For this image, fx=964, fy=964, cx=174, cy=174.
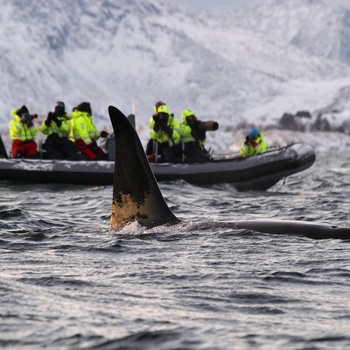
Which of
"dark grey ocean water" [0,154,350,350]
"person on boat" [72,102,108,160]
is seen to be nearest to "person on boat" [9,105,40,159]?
"person on boat" [72,102,108,160]

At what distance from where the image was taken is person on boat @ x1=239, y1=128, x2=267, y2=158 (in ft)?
93.0

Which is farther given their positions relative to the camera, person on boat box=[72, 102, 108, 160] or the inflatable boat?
person on boat box=[72, 102, 108, 160]

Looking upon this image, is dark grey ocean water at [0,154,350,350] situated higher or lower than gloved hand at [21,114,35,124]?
lower

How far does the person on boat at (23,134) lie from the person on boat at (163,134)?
10.3 ft

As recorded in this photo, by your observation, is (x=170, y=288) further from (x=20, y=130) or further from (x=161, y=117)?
(x=20, y=130)

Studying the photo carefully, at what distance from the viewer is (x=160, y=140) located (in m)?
26.2

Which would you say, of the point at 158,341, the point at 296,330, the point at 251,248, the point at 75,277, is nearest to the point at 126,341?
the point at 158,341

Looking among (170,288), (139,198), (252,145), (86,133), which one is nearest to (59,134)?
(86,133)

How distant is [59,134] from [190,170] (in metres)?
3.64

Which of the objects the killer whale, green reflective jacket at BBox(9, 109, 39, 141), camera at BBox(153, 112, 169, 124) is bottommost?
the killer whale

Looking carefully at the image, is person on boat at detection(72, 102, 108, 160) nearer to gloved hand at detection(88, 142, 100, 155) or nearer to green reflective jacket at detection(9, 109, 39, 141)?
gloved hand at detection(88, 142, 100, 155)

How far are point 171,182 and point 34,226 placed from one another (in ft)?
33.0

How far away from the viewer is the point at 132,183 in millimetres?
11992

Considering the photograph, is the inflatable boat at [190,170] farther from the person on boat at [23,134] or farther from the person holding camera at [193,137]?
the person on boat at [23,134]
